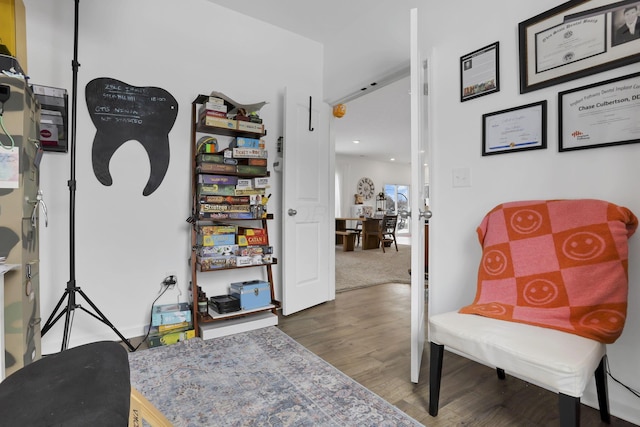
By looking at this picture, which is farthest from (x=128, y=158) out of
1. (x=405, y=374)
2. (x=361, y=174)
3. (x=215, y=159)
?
(x=361, y=174)

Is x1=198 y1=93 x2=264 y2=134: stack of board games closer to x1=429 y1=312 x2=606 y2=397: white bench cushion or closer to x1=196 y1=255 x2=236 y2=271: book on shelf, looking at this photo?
x1=196 y1=255 x2=236 y2=271: book on shelf

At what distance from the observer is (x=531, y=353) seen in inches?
42.4

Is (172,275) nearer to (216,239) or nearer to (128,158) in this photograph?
(216,239)

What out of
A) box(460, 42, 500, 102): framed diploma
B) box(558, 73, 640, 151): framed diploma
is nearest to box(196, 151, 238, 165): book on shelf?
box(460, 42, 500, 102): framed diploma

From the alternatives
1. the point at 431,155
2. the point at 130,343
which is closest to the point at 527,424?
the point at 431,155

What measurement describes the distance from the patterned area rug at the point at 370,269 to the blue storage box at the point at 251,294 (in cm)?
127

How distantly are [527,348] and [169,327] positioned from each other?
2.09 meters

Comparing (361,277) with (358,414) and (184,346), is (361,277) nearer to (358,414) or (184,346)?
(184,346)

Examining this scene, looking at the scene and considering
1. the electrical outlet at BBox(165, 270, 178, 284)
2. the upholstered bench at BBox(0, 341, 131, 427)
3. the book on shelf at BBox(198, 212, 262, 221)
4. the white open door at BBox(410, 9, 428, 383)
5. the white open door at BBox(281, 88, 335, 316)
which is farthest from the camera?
the white open door at BBox(281, 88, 335, 316)

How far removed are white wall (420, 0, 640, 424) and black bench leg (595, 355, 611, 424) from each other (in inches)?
3.2

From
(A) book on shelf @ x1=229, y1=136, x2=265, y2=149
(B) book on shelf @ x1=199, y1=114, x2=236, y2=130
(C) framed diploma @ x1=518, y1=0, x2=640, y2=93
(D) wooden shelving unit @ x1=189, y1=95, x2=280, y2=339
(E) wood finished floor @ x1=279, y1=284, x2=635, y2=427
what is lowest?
(E) wood finished floor @ x1=279, y1=284, x2=635, y2=427

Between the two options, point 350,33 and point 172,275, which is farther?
point 350,33

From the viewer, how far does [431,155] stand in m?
2.15

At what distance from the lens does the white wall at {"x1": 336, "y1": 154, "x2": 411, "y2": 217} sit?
926 cm
